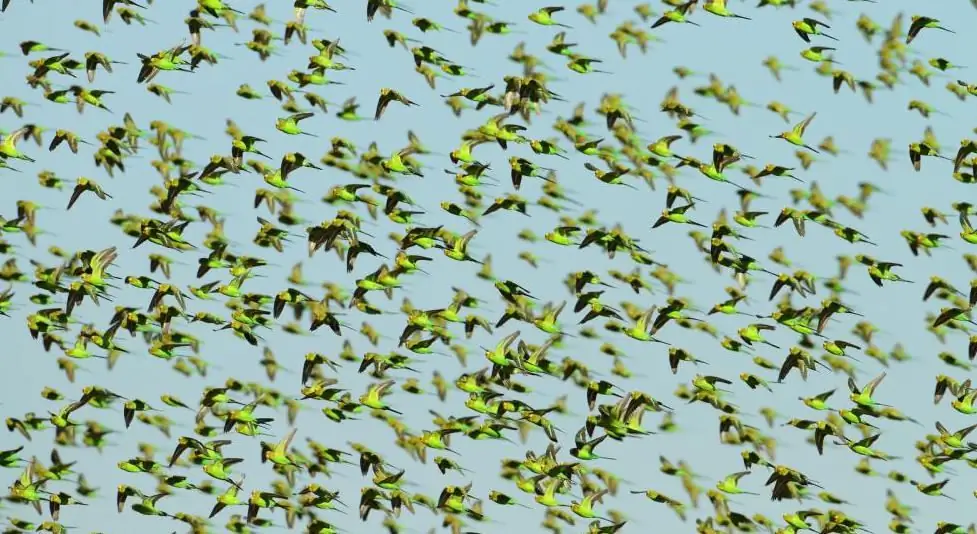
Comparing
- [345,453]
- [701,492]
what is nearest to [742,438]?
[701,492]

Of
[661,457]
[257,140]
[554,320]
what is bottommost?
[661,457]

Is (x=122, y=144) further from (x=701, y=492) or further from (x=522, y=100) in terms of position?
(x=701, y=492)

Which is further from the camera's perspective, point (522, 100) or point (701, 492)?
point (701, 492)

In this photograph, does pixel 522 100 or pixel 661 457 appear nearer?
pixel 522 100

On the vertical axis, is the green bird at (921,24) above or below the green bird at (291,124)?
above

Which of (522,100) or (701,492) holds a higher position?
(522,100)

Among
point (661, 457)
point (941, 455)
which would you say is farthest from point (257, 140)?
point (941, 455)

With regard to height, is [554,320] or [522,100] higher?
[522,100]

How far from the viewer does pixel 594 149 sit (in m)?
76.2

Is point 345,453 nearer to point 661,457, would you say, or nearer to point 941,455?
point 661,457

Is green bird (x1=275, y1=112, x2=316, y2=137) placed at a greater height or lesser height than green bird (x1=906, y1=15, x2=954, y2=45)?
lesser

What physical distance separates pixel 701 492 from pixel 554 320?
8711mm

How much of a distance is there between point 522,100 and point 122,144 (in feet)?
50.9

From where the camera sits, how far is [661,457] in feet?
263
